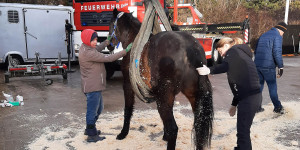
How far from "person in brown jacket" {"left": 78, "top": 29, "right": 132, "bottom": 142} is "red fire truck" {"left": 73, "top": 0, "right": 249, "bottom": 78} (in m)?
3.82

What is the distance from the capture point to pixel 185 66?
299 centimetres

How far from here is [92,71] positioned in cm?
369

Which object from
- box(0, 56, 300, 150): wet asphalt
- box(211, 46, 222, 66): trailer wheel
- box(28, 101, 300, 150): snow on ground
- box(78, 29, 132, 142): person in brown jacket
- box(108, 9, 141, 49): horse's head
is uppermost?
box(108, 9, 141, 49): horse's head

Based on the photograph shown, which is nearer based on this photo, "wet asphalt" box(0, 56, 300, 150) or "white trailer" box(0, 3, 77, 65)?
"wet asphalt" box(0, 56, 300, 150)

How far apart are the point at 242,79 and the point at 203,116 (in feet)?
2.07

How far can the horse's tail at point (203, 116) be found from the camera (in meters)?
3.06

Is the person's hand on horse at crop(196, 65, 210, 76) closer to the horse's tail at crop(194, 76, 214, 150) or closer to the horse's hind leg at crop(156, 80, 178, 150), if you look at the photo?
the horse's tail at crop(194, 76, 214, 150)

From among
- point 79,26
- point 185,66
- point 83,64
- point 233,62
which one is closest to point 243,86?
point 233,62

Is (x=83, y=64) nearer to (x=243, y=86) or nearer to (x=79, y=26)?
(x=243, y=86)

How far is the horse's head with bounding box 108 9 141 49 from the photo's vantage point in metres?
3.98

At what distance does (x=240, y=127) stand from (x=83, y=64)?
225 centimetres

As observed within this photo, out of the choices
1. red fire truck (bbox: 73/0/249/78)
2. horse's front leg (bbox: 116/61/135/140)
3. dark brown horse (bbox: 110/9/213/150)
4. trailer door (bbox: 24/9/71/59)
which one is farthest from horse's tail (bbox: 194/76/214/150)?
trailer door (bbox: 24/9/71/59)

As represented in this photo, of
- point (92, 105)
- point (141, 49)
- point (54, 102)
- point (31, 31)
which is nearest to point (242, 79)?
point (141, 49)

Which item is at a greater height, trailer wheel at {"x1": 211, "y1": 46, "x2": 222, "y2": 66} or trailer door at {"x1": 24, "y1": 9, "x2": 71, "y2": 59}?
trailer door at {"x1": 24, "y1": 9, "x2": 71, "y2": 59}
